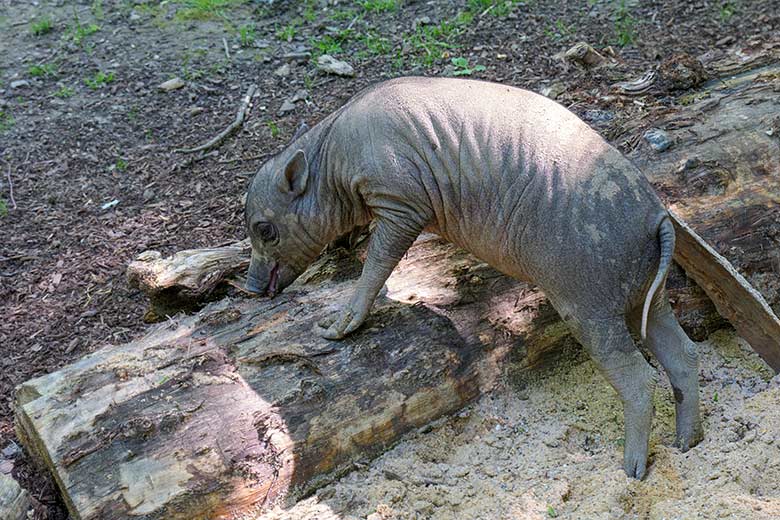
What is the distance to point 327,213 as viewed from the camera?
502 centimetres

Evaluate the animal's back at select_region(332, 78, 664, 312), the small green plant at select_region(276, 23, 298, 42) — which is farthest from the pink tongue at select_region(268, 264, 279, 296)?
the small green plant at select_region(276, 23, 298, 42)

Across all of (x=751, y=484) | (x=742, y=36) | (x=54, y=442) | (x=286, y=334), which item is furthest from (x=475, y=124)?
(x=742, y=36)

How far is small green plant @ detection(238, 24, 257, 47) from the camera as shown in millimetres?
9170

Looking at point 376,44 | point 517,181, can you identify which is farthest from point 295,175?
point 376,44

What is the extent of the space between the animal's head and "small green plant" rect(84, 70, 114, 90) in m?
4.23

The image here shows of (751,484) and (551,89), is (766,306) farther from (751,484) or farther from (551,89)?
(551,89)

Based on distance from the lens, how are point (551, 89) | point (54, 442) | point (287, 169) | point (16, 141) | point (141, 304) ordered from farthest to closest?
point (16, 141) → point (551, 89) → point (141, 304) → point (287, 169) → point (54, 442)

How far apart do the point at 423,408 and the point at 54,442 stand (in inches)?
73.5

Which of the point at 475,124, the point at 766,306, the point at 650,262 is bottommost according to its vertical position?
the point at 766,306

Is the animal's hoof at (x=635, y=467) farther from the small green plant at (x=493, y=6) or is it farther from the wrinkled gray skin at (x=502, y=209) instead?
the small green plant at (x=493, y=6)

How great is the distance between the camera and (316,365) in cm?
442

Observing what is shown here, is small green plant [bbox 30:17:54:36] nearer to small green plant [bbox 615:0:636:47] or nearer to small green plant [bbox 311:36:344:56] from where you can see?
small green plant [bbox 311:36:344:56]

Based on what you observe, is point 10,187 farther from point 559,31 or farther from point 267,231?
point 559,31

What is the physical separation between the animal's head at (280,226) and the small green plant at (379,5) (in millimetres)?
4869
